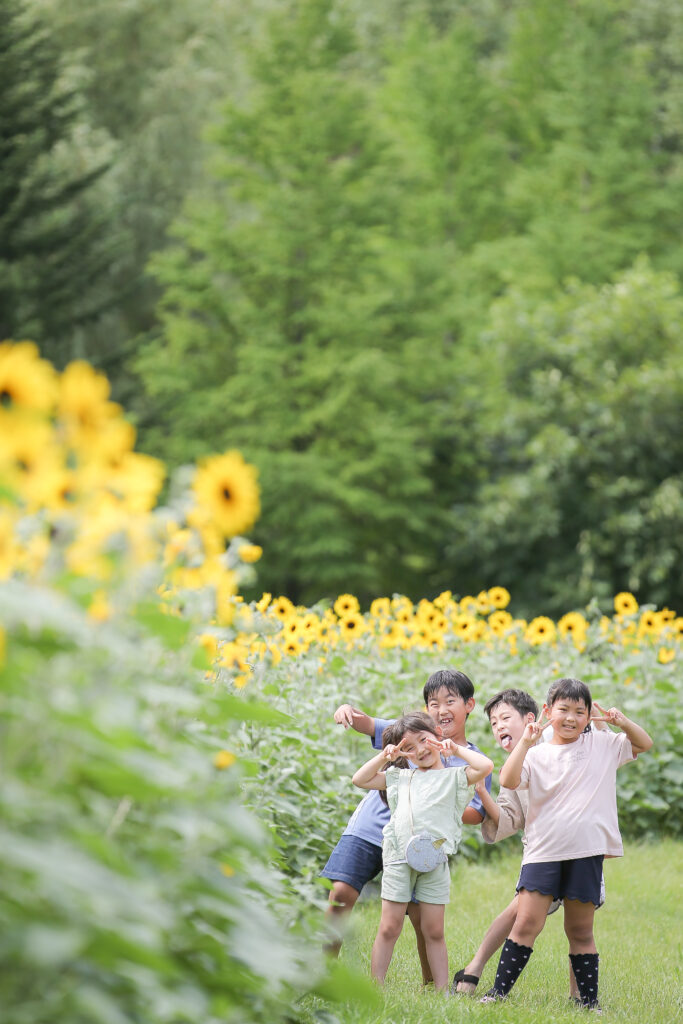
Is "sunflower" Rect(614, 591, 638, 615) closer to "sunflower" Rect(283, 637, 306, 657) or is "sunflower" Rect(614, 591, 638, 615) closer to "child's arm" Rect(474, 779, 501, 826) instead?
"sunflower" Rect(283, 637, 306, 657)

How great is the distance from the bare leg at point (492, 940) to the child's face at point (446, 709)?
64 cm

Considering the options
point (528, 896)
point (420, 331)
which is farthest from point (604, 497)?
point (528, 896)

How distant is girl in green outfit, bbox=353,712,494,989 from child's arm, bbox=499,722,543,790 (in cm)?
9

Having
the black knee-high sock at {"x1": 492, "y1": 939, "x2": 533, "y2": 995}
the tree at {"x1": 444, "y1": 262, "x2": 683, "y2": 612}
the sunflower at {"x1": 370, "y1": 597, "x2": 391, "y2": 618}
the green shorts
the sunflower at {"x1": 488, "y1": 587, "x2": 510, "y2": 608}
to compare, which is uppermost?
the green shorts

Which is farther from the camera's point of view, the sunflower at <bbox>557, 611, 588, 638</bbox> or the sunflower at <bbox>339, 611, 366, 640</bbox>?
the sunflower at <bbox>557, 611, 588, 638</bbox>

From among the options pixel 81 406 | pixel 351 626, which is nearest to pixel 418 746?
pixel 81 406

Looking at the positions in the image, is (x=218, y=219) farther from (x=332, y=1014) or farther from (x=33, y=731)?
(x=33, y=731)

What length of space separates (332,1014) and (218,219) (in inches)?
610

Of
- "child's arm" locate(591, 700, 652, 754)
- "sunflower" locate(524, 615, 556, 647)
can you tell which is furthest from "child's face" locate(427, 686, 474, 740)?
"sunflower" locate(524, 615, 556, 647)

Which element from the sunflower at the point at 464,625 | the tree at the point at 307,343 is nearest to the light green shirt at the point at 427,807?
the sunflower at the point at 464,625

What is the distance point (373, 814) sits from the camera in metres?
4.33

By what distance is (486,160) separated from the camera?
2462cm

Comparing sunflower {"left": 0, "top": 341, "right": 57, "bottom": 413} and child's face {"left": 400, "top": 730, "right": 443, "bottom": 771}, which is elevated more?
sunflower {"left": 0, "top": 341, "right": 57, "bottom": 413}

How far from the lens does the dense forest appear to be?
54.1 feet
